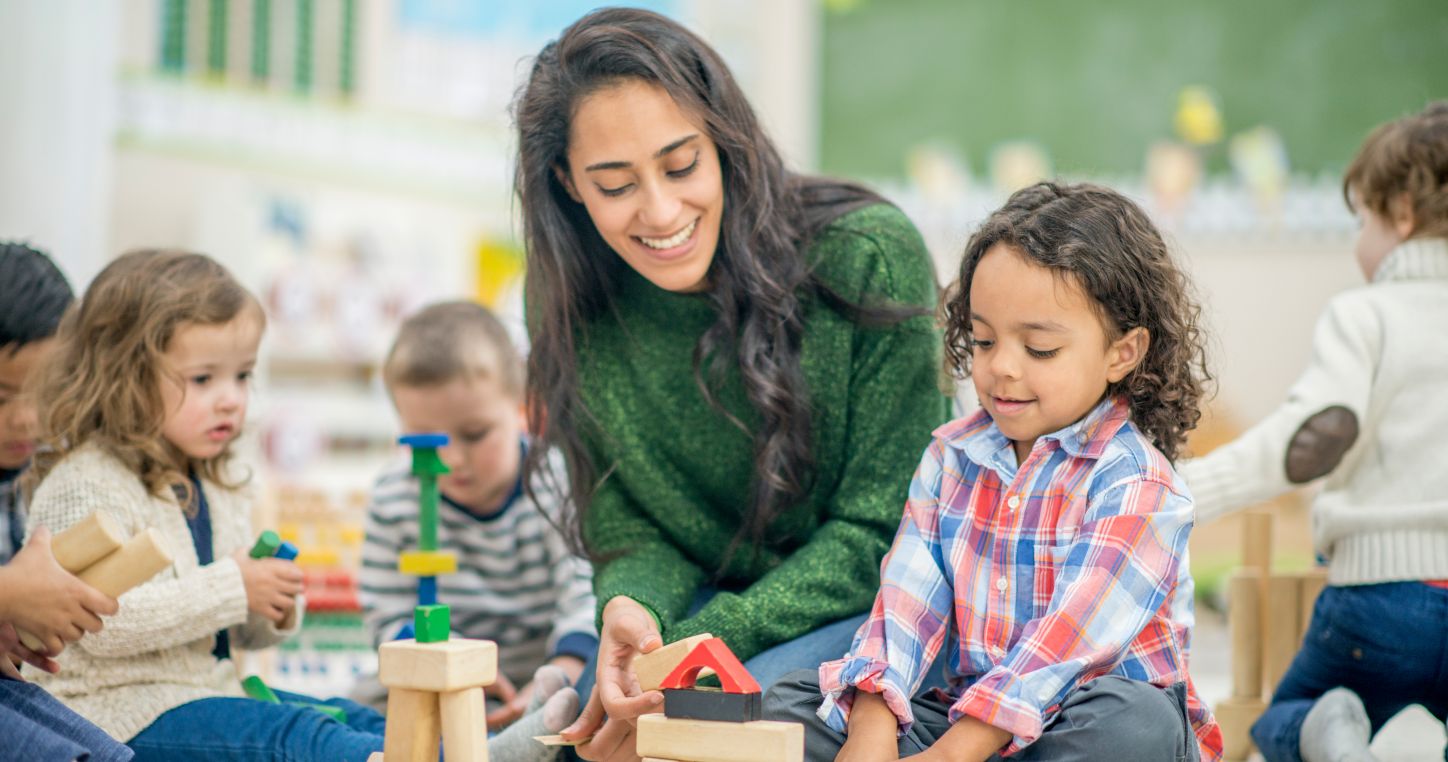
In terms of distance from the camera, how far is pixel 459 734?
39.9 inches

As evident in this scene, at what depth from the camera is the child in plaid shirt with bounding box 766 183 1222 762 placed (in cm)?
101

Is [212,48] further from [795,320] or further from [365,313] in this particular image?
[795,320]

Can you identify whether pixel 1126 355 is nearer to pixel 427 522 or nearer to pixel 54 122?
pixel 427 522

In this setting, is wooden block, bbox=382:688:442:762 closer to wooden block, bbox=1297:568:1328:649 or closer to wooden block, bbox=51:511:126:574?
wooden block, bbox=51:511:126:574

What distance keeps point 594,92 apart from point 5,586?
67 centimetres

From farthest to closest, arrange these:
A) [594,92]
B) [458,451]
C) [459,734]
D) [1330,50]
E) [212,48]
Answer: [1330,50], [212,48], [458,451], [594,92], [459,734]

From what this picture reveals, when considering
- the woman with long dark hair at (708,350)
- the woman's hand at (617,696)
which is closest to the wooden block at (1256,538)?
the woman with long dark hair at (708,350)

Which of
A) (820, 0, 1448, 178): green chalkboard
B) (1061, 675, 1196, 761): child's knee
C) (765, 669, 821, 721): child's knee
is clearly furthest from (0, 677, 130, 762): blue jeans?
(820, 0, 1448, 178): green chalkboard

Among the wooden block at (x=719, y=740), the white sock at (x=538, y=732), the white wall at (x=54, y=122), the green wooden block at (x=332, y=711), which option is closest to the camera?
the wooden block at (x=719, y=740)

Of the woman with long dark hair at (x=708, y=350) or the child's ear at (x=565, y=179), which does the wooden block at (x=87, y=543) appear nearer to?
the woman with long dark hair at (x=708, y=350)

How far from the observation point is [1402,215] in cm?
153

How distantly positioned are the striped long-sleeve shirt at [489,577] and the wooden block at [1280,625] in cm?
91

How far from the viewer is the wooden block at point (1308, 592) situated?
1687 millimetres

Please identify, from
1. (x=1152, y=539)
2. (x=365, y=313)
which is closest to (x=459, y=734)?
(x=1152, y=539)
